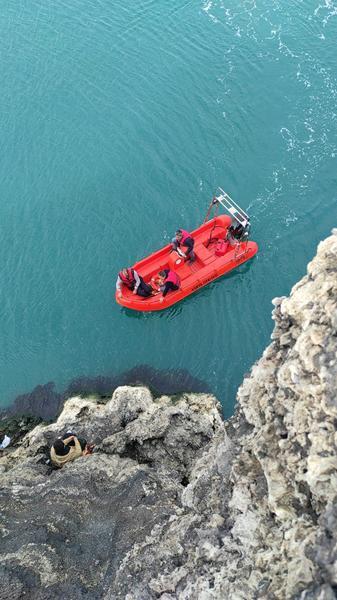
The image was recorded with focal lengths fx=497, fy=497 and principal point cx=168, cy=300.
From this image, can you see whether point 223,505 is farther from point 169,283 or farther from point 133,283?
point 133,283

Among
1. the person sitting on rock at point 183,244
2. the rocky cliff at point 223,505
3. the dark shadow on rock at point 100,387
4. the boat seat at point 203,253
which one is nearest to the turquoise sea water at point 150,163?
the dark shadow on rock at point 100,387

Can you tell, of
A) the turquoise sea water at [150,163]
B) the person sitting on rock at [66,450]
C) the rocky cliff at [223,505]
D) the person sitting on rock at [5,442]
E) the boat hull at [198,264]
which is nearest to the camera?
the rocky cliff at [223,505]

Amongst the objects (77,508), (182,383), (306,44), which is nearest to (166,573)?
(77,508)

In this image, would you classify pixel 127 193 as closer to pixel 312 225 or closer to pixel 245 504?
pixel 312 225

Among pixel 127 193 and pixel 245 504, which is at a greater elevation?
pixel 127 193

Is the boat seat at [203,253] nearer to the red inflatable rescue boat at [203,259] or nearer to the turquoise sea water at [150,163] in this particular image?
the red inflatable rescue boat at [203,259]

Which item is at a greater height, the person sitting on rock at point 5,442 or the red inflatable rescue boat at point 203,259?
the person sitting on rock at point 5,442

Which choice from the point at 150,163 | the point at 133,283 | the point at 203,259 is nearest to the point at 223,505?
the point at 133,283
